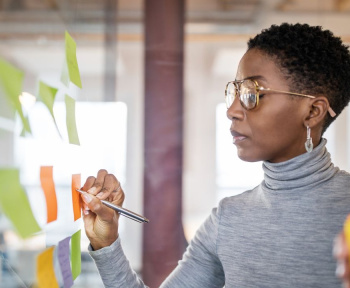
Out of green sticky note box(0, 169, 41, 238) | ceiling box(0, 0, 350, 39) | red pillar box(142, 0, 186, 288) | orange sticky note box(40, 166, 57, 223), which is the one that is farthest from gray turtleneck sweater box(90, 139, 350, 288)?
ceiling box(0, 0, 350, 39)

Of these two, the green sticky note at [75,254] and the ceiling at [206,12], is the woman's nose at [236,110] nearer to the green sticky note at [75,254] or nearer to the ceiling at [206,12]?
the green sticky note at [75,254]

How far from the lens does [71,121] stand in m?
0.87

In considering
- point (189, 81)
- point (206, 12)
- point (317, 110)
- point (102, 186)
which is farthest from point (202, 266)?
point (206, 12)

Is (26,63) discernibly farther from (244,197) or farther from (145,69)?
(145,69)

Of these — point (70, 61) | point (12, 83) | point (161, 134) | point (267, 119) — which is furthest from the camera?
point (161, 134)

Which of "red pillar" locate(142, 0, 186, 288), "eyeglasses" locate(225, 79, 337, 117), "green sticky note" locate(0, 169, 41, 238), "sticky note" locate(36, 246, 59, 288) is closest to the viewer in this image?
"green sticky note" locate(0, 169, 41, 238)

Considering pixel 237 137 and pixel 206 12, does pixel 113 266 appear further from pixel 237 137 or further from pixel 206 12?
pixel 206 12

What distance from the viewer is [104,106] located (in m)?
2.10

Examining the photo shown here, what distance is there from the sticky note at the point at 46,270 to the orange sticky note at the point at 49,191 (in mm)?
52

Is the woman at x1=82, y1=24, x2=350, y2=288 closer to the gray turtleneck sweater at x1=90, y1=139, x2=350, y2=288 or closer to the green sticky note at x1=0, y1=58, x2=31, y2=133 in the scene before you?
the gray turtleneck sweater at x1=90, y1=139, x2=350, y2=288

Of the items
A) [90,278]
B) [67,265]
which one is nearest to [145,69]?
[90,278]

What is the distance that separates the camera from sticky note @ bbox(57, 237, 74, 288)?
2.60 ft

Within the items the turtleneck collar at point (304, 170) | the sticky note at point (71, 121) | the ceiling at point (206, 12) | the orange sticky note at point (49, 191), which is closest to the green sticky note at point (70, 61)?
the sticky note at point (71, 121)

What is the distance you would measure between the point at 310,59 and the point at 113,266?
584mm
